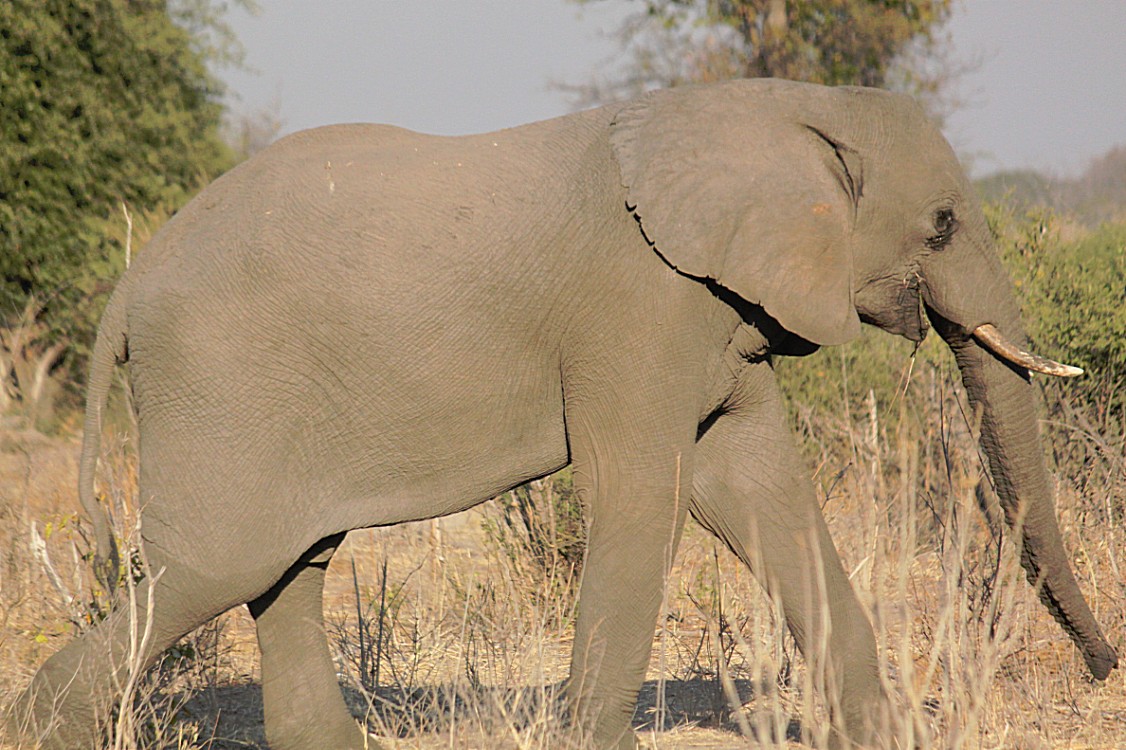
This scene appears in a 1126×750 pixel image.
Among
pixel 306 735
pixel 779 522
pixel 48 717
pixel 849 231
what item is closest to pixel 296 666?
pixel 306 735

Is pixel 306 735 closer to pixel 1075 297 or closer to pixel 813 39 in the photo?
pixel 1075 297

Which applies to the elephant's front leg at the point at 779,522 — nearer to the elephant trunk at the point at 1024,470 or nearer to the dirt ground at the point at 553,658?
the dirt ground at the point at 553,658

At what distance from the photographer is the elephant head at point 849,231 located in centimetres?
432

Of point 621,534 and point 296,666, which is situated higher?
point 621,534

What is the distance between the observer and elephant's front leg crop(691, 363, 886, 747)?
4.71 meters

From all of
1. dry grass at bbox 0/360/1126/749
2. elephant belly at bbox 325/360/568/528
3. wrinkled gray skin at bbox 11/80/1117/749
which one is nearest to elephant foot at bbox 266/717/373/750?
dry grass at bbox 0/360/1126/749

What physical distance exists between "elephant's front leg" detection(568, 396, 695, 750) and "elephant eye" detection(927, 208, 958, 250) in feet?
3.53

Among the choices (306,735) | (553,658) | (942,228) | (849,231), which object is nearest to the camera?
(849,231)

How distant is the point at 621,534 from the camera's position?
14.4ft

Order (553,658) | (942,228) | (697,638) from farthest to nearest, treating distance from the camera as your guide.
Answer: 1. (697,638)
2. (553,658)
3. (942,228)

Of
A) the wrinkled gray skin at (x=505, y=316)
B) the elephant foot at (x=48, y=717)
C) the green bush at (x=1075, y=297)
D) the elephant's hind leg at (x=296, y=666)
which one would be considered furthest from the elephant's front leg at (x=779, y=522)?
the green bush at (x=1075, y=297)

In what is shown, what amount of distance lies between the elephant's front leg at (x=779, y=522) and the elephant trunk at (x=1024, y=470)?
655 mm

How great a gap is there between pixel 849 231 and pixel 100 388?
8.38 feet

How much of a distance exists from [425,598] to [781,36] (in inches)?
510
